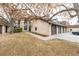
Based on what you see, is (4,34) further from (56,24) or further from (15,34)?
(56,24)

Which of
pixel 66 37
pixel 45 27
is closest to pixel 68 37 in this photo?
pixel 66 37

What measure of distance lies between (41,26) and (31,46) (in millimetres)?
351

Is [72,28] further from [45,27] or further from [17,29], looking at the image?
[17,29]

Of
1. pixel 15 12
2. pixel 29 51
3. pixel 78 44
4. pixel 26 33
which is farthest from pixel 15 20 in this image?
pixel 78 44

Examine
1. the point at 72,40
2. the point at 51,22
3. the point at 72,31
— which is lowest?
the point at 72,40

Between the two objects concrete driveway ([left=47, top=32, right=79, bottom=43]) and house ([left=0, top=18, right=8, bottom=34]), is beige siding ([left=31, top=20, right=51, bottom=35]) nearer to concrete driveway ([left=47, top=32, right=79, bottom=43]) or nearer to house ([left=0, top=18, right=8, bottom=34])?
concrete driveway ([left=47, top=32, right=79, bottom=43])

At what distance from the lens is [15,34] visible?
2.04m

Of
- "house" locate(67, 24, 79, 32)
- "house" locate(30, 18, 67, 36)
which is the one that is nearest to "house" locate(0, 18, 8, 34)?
"house" locate(30, 18, 67, 36)

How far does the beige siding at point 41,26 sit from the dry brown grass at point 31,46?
0.14 meters

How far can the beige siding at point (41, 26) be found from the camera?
2.06 meters

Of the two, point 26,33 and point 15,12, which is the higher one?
point 15,12

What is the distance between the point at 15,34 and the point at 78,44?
987 mm

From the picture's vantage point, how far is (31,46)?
6.64 feet

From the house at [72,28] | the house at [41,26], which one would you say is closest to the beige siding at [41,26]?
the house at [41,26]
